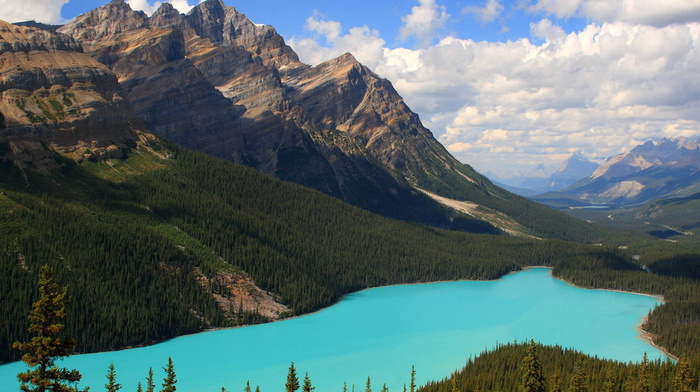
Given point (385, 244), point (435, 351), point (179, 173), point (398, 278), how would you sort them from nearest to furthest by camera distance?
point (435, 351) → point (179, 173) → point (398, 278) → point (385, 244)

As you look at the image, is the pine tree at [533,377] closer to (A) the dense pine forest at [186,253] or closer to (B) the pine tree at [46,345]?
(B) the pine tree at [46,345]

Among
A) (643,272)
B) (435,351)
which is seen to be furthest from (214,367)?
(643,272)

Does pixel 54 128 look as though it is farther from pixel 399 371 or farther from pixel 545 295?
pixel 545 295

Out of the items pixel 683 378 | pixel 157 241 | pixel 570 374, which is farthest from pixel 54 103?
pixel 683 378

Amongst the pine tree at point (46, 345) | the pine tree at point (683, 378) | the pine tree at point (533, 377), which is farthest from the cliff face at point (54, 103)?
the pine tree at point (683, 378)

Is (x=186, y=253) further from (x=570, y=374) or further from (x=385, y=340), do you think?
(x=570, y=374)

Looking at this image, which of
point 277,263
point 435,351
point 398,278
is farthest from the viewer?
point 398,278

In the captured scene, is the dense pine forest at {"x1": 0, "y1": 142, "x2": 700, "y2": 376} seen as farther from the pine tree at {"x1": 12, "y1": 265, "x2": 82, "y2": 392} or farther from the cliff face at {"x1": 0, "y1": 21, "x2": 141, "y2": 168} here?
the pine tree at {"x1": 12, "y1": 265, "x2": 82, "y2": 392}
